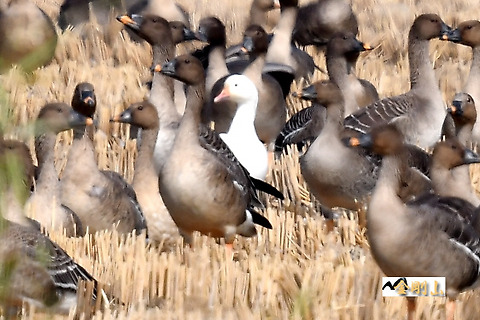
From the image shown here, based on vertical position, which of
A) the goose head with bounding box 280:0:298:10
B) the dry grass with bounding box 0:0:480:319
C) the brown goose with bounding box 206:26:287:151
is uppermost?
the goose head with bounding box 280:0:298:10

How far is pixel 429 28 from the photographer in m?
10.0

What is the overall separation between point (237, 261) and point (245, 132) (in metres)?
2.43

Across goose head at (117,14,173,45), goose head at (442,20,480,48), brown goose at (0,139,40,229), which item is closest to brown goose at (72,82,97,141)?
brown goose at (0,139,40,229)

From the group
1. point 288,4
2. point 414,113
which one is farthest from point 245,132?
point 288,4

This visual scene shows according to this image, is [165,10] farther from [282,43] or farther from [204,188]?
[204,188]

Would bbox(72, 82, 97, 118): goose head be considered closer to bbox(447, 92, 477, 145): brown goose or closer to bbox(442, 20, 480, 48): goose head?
bbox(447, 92, 477, 145): brown goose

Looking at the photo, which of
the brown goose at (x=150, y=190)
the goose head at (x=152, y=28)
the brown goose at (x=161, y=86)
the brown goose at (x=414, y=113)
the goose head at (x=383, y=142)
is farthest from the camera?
the goose head at (x=152, y=28)

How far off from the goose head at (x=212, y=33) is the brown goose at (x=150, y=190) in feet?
8.87

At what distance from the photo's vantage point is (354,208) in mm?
7664

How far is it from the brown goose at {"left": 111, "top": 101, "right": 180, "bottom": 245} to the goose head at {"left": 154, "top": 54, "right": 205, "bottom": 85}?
13.6 inches

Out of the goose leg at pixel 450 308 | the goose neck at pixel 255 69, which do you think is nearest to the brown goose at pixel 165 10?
the goose neck at pixel 255 69

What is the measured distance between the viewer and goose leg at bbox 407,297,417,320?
15.6 feet

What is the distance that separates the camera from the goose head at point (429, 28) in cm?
1002

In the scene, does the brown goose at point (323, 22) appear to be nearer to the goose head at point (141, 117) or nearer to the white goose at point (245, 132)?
the white goose at point (245, 132)
